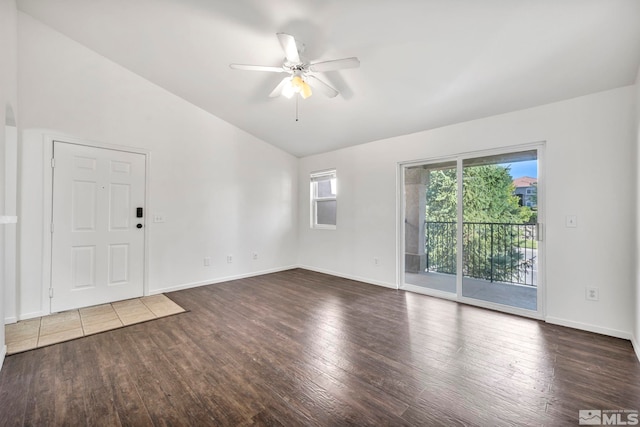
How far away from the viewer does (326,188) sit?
18.0 feet

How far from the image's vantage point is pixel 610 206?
2.64 meters

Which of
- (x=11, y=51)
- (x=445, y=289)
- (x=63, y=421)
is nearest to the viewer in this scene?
(x=63, y=421)

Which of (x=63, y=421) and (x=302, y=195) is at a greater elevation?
(x=302, y=195)

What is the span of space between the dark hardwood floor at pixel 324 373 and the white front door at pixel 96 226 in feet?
3.66

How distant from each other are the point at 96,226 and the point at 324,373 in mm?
3384

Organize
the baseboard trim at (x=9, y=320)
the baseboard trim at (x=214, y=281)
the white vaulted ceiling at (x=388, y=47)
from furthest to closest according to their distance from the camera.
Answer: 1. the baseboard trim at (x=214, y=281)
2. the baseboard trim at (x=9, y=320)
3. the white vaulted ceiling at (x=388, y=47)

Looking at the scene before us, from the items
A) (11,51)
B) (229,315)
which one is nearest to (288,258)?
(229,315)

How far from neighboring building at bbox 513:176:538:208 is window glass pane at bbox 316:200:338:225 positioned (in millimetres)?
2793

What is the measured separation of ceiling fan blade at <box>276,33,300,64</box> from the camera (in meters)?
2.20

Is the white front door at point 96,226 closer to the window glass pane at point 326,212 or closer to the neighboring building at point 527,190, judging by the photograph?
the window glass pane at point 326,212

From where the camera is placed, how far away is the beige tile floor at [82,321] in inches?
100

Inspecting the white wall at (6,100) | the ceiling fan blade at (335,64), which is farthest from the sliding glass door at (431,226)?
the white wall at (6,100)

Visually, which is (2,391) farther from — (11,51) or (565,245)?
(565,245)

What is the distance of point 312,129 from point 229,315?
3027 millimetres
